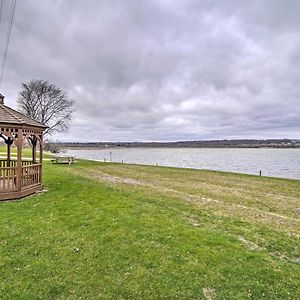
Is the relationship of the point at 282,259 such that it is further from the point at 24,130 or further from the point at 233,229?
the point at 24,130

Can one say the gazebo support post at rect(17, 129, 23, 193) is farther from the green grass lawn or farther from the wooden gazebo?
the green grass lawn

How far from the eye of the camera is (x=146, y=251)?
224 inches

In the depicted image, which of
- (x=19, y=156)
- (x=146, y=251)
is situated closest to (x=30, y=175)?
(x=19, y=156)

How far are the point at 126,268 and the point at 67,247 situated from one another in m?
1.61

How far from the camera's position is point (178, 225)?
290 inches

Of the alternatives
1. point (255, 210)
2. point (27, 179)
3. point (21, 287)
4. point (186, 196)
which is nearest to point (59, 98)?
point (27, 179)

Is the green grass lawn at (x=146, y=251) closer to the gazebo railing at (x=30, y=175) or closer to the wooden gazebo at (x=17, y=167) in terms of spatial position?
the wooden gazebo at (x=17, y=167)

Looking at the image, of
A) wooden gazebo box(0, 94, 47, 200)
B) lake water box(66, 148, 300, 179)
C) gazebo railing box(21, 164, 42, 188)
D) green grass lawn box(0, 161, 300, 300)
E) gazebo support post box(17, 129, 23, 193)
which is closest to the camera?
green grass lawn box(0, 161, 300, 300)

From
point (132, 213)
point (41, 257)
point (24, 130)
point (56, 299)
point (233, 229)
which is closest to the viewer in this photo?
point (56, 299)

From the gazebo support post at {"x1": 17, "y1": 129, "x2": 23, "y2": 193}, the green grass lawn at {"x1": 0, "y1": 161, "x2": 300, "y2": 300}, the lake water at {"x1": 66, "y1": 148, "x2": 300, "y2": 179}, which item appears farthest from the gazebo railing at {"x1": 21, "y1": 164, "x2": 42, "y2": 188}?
the lake water at {"x1": 66, "y1": 148, "x2": 300, "y2": 179}

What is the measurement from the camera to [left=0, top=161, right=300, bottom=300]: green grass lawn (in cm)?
440

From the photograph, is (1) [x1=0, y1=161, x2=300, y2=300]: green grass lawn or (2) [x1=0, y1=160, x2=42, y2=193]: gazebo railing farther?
(2) [x1=0, y1=160, x2=42, y2=193]: gazebo railing

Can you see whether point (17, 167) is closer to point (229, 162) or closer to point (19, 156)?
point (19, 156)

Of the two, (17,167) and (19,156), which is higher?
(19,156)
